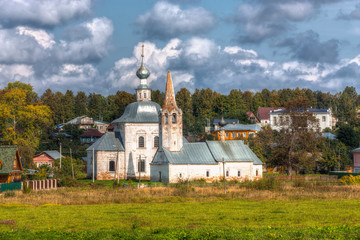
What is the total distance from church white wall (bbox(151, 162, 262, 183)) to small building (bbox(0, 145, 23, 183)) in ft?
46.8

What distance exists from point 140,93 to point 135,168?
9.38 metres

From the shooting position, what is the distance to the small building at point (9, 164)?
42.8 metres

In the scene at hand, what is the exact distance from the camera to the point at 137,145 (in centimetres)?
5912

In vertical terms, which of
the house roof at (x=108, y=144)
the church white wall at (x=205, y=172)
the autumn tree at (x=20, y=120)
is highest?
the autumn tree at (x=20, y=120)

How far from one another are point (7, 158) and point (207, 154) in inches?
817

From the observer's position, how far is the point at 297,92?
5202 inches

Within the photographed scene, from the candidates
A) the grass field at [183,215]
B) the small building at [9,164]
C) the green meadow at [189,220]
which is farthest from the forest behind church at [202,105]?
the green meadow at [189,220]

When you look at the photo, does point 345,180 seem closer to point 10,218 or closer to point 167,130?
point 167,130

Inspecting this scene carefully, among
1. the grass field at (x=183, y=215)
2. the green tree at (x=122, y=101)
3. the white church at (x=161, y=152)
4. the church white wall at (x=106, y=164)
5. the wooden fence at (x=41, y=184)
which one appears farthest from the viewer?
the green tree at (x=122, y=101)

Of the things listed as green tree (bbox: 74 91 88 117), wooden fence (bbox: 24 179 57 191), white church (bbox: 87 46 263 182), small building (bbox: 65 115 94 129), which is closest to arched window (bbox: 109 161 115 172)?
white church (bbox: 87 46 263 182)

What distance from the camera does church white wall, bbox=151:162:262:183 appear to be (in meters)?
52.2

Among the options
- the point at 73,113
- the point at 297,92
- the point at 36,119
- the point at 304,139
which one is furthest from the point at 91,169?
the point at 297,92

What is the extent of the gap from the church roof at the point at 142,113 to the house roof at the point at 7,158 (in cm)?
1699

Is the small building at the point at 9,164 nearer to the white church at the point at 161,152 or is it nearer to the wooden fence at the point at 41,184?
the wooden fence at the point at 41,184
